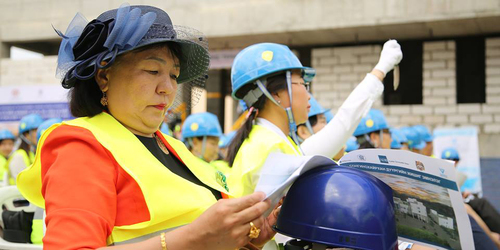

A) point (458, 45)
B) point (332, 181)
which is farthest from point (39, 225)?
point (458, 45)

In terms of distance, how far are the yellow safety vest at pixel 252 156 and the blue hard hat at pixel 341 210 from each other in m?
0.76

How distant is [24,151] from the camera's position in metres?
7.60

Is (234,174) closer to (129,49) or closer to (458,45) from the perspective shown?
(129,49)

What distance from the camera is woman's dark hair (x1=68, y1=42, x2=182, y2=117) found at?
1550 mm

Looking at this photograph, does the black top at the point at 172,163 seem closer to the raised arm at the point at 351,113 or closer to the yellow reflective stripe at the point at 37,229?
the raised arm at the point at 351,113

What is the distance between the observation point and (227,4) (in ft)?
44.2

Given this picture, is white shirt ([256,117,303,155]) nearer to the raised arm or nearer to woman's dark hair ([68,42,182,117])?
the raised arm

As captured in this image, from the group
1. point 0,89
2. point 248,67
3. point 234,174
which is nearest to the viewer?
point 234,174

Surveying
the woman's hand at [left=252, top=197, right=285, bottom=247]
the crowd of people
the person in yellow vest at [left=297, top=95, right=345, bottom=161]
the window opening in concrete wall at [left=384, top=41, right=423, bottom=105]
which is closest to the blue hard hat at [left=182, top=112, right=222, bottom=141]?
the person in yellow vest at [left=297, top=95, right=345, bottom=161]

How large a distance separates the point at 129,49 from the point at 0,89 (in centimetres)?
1287

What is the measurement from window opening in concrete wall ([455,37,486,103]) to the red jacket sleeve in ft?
42.1

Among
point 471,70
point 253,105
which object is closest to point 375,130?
point 253,105

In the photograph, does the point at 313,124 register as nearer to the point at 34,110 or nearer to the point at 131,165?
the point at 131,165

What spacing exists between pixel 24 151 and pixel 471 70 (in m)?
10.5
